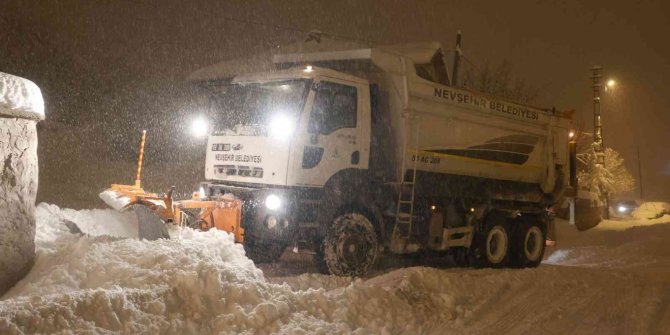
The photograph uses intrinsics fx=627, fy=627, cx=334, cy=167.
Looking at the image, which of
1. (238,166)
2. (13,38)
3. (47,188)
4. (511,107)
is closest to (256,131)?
(238,166)

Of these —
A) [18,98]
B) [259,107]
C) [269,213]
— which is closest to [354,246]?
[269,213]

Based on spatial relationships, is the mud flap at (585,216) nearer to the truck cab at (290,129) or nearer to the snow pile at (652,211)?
the snow pile at (652,211)

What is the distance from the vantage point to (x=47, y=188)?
694 inches

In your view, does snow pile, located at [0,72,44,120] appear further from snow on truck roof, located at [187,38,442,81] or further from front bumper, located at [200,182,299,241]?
snow on truck roof, located at [187,38,442,81]

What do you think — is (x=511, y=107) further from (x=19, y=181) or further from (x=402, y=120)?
(x=19, y=181)

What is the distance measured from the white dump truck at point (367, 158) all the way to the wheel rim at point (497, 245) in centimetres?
3

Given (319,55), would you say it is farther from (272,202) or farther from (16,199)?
(16,199)

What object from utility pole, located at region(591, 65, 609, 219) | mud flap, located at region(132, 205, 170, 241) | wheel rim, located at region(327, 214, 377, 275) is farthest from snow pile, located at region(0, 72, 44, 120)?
utility pole, located at region(591, 65, 609, 219)

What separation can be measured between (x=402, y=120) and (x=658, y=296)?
430 cm

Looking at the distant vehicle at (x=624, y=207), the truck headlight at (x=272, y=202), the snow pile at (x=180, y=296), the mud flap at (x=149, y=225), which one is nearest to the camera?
the snow pile at (x=180, y=296)

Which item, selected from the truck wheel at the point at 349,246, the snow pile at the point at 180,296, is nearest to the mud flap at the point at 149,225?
the snow pile at the point at 180,296

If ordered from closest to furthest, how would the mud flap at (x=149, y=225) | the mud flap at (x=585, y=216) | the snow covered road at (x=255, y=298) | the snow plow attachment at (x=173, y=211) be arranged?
1. the snow covered road at (x=255, y=298)
2. the mud flap at (x=149, y=225)
3. the snow plow attachment at (x=173, y=211)
4. the mud flap at (x=585, y=216)

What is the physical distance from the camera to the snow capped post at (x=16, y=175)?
240 inches

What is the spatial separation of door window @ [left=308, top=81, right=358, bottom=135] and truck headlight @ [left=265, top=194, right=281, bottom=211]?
3.37ft
